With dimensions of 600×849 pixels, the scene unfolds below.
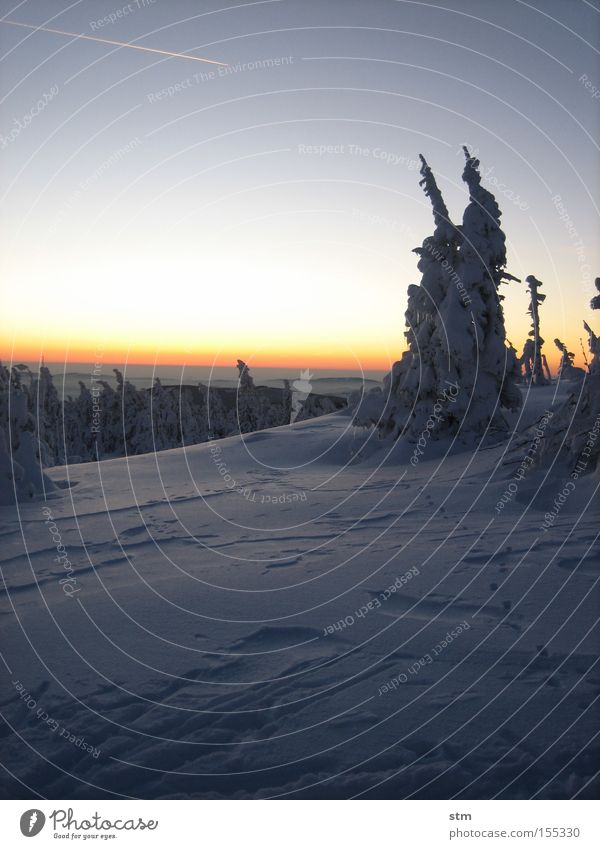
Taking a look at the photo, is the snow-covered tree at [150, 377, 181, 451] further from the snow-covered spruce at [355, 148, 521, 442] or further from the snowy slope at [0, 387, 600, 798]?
the snowy slope at [0, 387, 600, 798]

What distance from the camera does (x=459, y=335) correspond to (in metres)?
Answer: 18.1

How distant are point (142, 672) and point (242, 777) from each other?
5.53 ft

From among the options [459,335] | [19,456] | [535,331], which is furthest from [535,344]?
[19,456]

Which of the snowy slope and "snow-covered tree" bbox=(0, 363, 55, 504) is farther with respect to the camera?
"snow-covered tree" bbox=(0, 363, 55, 504)

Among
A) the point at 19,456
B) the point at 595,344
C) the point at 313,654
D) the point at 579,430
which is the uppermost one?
the point at 595,344

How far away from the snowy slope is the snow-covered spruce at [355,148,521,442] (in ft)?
27.3

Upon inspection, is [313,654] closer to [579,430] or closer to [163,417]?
[579,430]

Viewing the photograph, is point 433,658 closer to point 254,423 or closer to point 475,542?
point 475,542

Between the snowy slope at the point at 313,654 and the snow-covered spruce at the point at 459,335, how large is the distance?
27.3ft

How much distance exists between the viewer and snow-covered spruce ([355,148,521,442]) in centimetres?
1841
